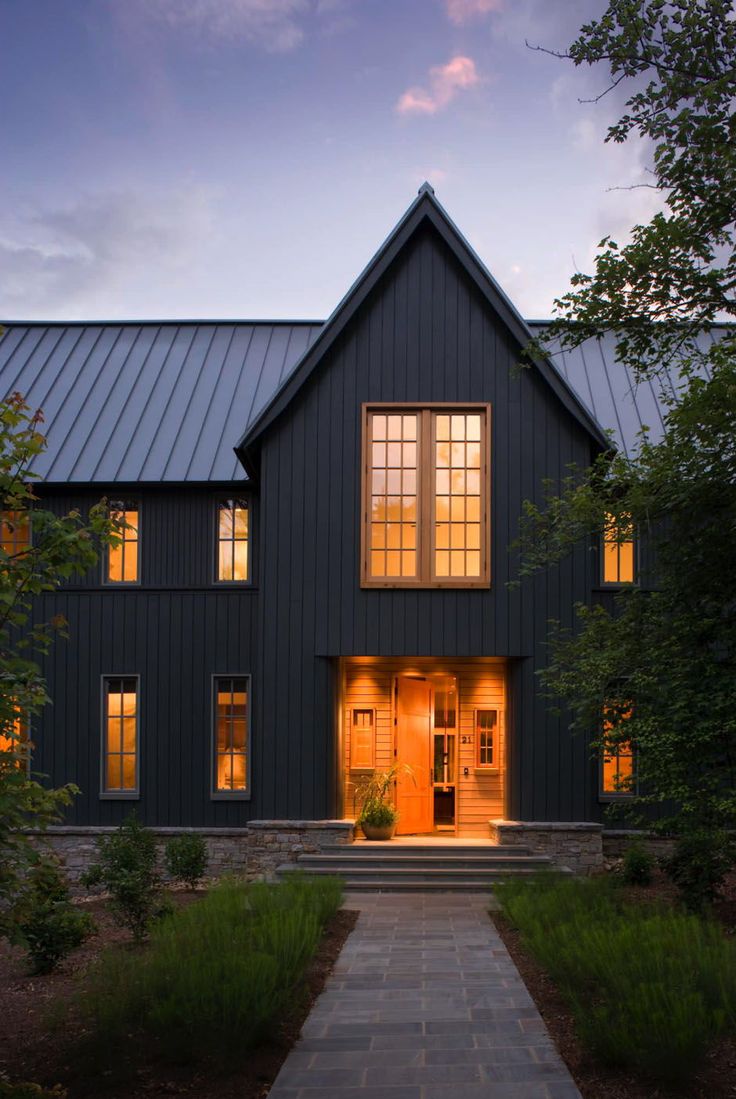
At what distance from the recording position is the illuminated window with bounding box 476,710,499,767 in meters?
17.1

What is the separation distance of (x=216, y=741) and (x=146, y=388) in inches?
288

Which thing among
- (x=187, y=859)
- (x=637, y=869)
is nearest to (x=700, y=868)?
(x=637, y=869)

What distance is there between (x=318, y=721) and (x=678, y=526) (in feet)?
24.3

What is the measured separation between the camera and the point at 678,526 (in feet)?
33.2

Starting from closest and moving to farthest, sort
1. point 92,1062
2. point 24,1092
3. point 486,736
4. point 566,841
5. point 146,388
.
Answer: point 24,1092, point 92,1062, point 566,841, point 486,736, point 146,388

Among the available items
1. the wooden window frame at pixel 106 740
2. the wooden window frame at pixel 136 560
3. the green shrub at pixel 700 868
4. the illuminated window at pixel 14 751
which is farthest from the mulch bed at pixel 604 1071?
the wooden window frame at pixel 136 560

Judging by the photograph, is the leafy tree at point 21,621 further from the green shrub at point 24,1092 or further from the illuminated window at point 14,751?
the green shrub at point 24,1092

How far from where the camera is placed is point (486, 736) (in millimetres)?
17219

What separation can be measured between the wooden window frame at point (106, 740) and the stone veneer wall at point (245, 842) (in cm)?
60

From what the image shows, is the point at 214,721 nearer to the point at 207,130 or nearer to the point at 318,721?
the point at 318,721

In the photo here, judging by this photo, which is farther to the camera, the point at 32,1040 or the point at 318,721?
the point at 318,721

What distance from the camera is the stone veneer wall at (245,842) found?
15.2 metres

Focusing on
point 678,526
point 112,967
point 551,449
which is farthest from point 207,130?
point 112,967

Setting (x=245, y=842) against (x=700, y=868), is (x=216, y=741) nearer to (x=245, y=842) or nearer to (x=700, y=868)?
(x=245, y=842)
